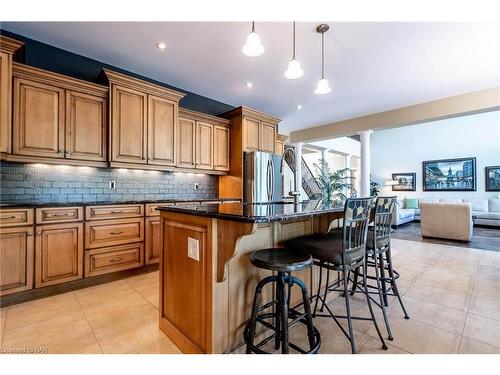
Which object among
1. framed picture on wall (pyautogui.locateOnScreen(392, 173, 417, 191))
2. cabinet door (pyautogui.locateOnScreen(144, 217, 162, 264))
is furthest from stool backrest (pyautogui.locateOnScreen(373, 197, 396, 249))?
framed picture on wall (pyautogui.locateOnScreen(392, 173, 417, 191))

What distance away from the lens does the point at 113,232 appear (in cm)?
277

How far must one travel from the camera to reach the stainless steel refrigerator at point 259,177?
4207mm

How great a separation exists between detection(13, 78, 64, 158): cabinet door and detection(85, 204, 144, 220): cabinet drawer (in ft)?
2.36

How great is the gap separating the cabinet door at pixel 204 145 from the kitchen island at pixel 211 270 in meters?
2.37

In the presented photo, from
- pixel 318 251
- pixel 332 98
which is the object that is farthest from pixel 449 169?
pixel 318 251

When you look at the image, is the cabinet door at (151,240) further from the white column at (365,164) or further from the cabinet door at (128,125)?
the white column at (365,164)

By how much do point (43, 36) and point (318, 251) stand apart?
3733 millimetres

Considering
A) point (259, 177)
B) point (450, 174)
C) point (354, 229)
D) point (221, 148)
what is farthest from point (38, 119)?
point (450, 174)

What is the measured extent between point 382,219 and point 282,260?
1.23 meters

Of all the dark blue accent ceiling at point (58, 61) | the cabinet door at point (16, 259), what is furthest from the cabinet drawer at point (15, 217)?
the dark blue accent ceiling at point (58, 61)

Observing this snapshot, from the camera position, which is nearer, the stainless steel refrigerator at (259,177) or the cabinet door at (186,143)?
the cabinet door at (186,143)

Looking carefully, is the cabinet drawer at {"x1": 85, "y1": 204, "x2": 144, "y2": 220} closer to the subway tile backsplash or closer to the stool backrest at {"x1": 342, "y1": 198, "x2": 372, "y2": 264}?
the subway tile backsplash
